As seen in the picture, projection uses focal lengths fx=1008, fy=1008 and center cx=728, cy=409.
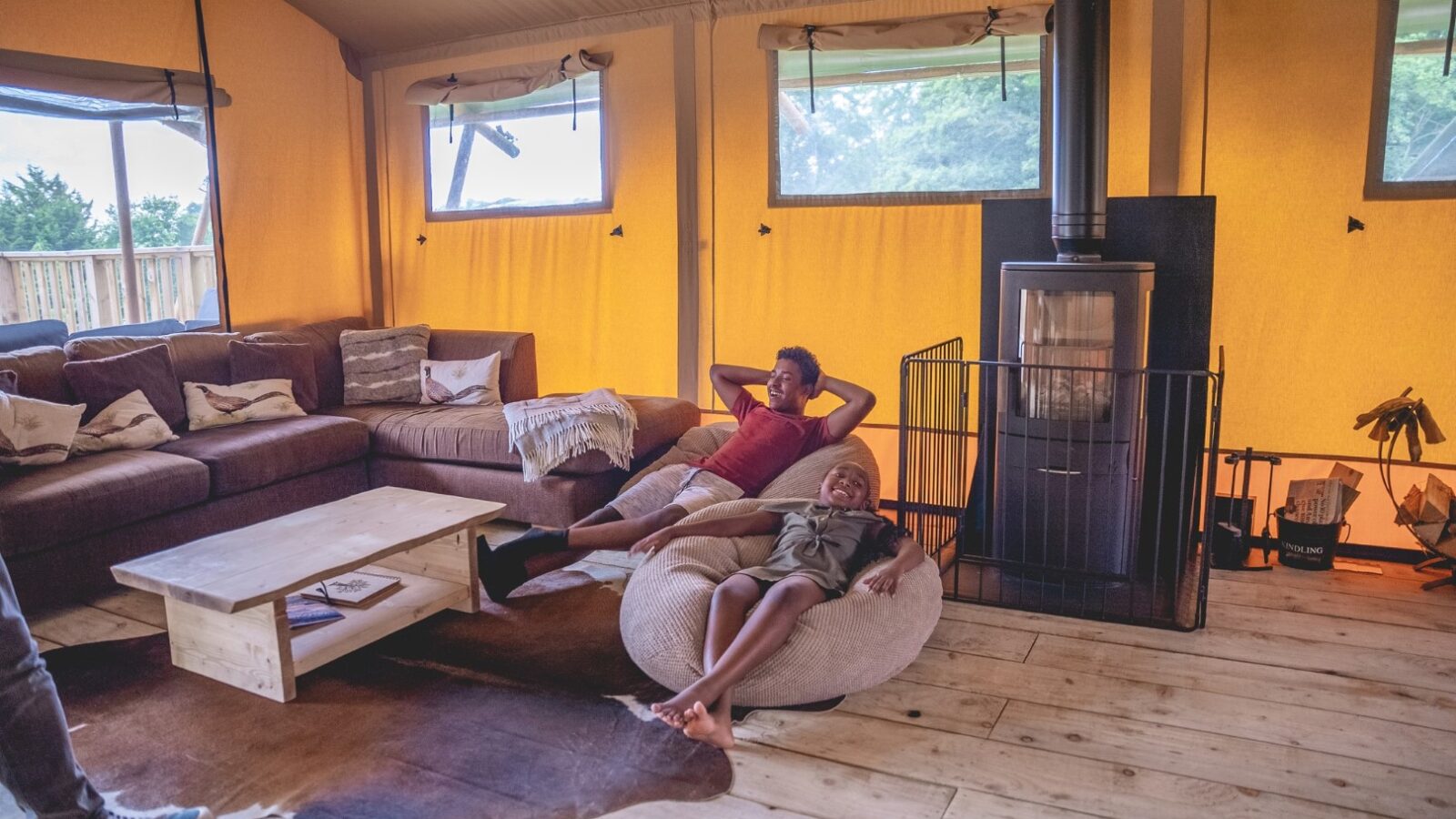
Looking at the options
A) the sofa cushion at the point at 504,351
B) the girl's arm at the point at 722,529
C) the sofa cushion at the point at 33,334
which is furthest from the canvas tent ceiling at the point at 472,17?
the girl's arm at the point at 722,529

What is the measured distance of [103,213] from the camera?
4.87m

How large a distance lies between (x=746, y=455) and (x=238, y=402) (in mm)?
2330

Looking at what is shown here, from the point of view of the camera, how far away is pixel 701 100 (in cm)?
490

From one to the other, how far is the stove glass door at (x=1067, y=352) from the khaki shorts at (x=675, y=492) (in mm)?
1122

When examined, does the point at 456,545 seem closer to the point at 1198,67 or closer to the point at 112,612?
the point at 112,612

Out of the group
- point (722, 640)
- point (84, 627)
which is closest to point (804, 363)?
point (722, 640)

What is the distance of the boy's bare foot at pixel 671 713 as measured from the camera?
2342 millimetres

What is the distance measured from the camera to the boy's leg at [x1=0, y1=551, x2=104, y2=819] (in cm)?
176

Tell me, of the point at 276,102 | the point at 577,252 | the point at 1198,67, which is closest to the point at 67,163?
the point at 276,102

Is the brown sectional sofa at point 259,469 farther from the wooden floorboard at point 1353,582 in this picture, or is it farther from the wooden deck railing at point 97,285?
the wooden floorboard at point 1353,582

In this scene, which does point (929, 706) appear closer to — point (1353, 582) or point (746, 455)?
point (746, 455)

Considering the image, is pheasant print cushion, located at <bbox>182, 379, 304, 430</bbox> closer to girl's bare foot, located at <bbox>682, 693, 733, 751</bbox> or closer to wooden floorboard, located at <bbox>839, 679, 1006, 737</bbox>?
girl's bare foot, located at <bbox>682, 693, 733, 751</bbox>

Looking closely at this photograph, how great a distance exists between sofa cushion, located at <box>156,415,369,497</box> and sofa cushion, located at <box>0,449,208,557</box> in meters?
0.10

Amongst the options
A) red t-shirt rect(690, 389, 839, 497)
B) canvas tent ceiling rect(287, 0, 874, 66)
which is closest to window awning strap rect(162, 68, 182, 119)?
canvas tent ceiling rect(287, 0, 874, 66)
